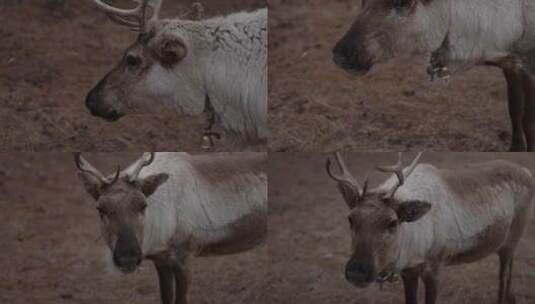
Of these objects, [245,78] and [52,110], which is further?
[52,110]

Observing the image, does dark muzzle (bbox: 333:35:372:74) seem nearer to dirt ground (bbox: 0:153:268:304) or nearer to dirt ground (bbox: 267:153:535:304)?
dirt ground (bbox: 267:153:535:304)

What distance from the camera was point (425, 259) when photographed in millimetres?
4031

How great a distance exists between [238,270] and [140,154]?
0.69 metres

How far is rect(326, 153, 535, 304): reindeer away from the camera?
3855 mm

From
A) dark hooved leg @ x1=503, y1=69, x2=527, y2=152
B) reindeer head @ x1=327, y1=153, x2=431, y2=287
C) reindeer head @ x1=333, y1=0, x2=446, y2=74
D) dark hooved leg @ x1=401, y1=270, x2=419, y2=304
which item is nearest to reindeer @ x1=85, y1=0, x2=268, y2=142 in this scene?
reindeer head @ x1=333, y1=0, x2=446, y2=74

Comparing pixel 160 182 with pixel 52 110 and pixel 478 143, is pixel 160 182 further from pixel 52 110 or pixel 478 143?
pixel 478 143

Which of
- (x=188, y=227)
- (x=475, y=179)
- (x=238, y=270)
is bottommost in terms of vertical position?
(x=238, y=270)

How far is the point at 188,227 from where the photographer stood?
4.12m

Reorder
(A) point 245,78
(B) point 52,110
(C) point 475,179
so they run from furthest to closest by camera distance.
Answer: (B) point 52,110, (C) point 475,179, (A) point 245,78

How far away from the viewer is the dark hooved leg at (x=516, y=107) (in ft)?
13.1

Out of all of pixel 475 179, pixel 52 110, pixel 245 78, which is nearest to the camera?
pixel 245 78

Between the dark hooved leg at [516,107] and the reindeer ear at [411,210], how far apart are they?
606 mm

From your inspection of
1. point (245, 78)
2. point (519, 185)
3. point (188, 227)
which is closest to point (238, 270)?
point (188, 227)

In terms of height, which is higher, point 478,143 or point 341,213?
point 478,143
